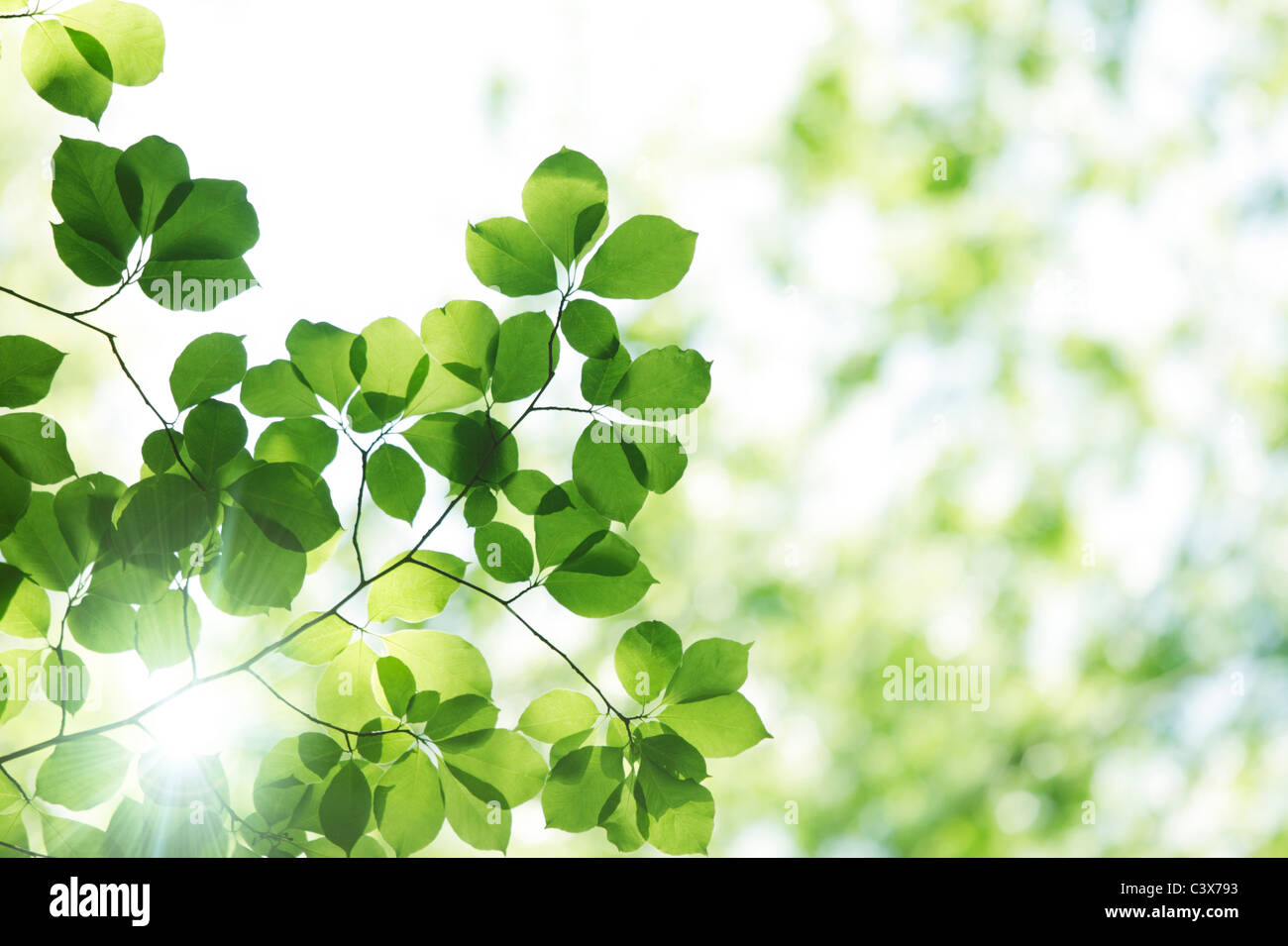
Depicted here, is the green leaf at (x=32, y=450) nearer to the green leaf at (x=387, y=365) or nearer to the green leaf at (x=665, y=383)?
the green leaf at (x=387, y=365)

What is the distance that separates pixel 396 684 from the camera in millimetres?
465

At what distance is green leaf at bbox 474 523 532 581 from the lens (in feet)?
1.57

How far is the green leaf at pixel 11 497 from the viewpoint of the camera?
0.43 metres

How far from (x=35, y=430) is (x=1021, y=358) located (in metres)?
3.04

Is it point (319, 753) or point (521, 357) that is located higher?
point (521, 357)

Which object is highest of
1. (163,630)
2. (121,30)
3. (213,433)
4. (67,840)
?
(121,30)

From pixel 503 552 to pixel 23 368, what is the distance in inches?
10.2

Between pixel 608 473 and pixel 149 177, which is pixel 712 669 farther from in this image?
pixel 149 177

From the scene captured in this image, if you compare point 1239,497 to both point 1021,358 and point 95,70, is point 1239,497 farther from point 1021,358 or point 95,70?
point 95,70

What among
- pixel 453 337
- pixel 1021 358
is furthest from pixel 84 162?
pixel 1021 358

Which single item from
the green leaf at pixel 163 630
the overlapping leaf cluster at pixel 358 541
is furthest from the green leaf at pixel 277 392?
the green leaf at pixel 163 630

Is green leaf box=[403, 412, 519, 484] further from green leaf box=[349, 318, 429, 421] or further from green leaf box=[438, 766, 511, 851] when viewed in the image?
green leaf box=[438, 766, 511, 851]

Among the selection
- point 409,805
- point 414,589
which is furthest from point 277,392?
point 409,805

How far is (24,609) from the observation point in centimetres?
46
